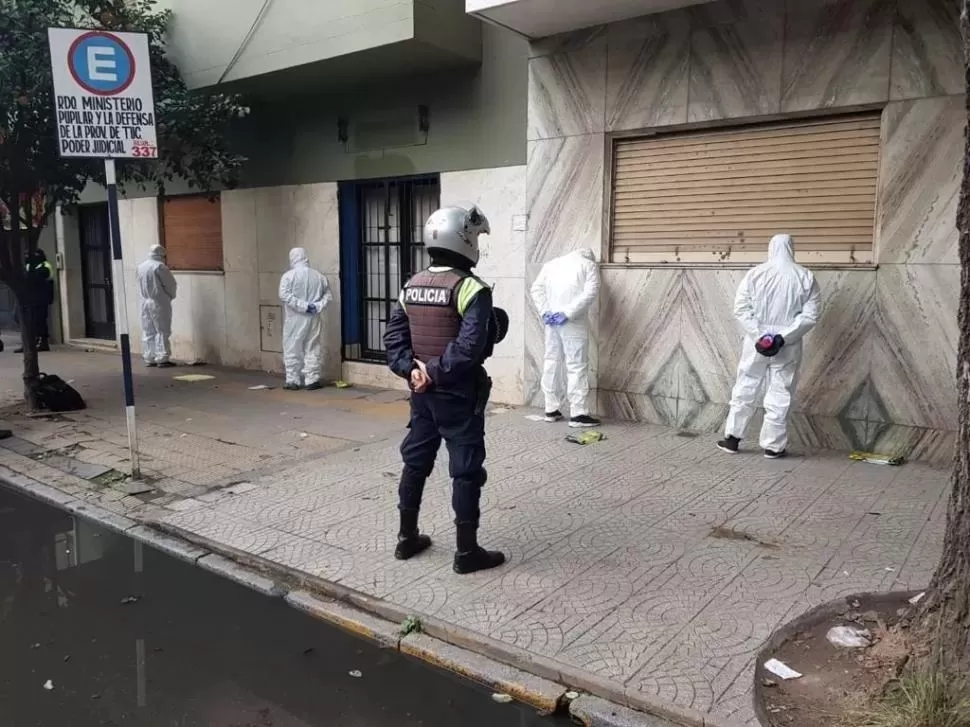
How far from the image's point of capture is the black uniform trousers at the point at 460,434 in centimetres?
399

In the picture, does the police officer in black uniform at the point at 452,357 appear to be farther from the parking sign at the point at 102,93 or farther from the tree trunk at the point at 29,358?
the tree trunk at the point at 29,358

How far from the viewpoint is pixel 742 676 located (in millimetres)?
3119

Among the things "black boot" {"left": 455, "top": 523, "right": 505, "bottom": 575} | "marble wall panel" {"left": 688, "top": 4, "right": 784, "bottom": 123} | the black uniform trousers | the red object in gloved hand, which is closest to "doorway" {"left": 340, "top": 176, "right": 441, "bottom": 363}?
"marble wall panel" {"left": 688, "top": 4, "right": 784, "bottom": 123}

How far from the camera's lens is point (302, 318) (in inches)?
386

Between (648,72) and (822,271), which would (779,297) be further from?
(648,72)

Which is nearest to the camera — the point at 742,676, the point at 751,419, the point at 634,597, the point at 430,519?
the point at 742,676

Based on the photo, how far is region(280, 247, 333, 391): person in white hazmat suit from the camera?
31.9ft

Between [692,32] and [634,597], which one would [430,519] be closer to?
[634,597]

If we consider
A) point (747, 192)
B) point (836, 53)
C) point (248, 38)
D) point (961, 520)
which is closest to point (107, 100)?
point (248, 38)

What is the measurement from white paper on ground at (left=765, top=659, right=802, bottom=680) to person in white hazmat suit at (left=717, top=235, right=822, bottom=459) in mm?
3293

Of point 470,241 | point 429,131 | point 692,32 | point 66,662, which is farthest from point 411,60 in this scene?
point 66,662

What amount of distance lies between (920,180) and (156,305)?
1058 cm

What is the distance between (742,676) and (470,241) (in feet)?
8.15

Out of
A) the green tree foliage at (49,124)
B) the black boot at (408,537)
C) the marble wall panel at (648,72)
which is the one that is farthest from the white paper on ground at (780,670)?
the green tree foliage at (49,124)
